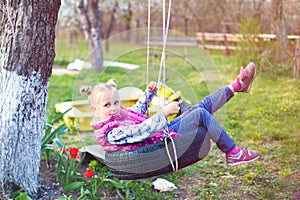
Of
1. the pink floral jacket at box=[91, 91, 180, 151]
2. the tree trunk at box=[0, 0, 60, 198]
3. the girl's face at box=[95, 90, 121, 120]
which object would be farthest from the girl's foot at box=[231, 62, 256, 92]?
the tree trunk at box=[0, 0, 60, 198]

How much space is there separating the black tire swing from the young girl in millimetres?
65

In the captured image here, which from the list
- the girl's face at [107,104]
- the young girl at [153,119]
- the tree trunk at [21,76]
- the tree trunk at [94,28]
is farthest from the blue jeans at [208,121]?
the tree trunk at [94,28]

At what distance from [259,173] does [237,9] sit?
23.9 feet

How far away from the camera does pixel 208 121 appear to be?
2.41 meters

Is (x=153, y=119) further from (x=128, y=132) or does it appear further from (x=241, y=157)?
(x=241, y=157)

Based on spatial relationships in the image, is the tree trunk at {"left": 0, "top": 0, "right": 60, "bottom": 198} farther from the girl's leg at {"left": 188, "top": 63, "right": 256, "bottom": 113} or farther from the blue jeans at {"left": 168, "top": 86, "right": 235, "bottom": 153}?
the girl's leg at {"left": 188, "top": 63, "right": 256, "bottom": 113}

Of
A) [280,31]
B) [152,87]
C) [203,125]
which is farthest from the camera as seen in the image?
[280,31]

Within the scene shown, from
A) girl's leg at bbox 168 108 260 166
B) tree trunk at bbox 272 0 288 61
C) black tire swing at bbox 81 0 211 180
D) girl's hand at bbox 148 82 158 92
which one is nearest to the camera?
black tire swing at bbox 81 0 211 180

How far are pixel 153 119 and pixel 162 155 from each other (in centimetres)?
20

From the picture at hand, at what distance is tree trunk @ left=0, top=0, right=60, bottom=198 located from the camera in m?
2.48

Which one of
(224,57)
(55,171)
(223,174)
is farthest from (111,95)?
(224,57)

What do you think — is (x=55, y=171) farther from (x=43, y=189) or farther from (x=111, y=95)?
(x=111, y=95)

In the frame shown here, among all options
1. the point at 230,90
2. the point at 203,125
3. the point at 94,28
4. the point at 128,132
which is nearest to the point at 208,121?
the point at 203,125

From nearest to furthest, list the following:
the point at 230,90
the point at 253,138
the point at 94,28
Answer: the point at 230,90 → the point at 253,138 → the point at 94,28
